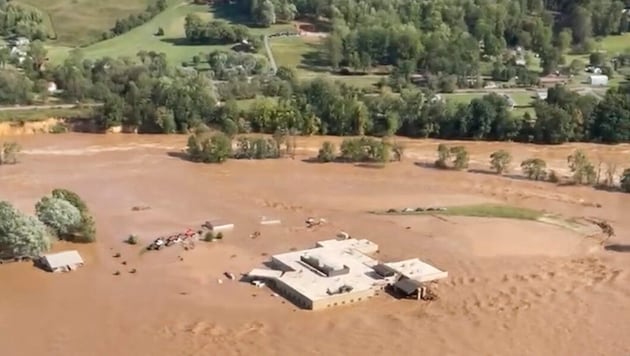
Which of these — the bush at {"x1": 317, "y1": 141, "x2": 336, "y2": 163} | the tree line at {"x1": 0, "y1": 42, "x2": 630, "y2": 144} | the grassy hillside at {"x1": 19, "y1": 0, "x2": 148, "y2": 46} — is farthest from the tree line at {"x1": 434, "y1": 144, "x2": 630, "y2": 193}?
the grassy hillside at {"x1": 19, "y1": 0, "x2": 148, "y2": 46}

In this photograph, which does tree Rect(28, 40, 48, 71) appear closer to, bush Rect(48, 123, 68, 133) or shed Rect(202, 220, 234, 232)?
bush Rect(48, 123, 68, 133)

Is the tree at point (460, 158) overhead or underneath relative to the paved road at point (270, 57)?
underneath

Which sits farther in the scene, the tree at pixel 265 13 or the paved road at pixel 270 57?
the tree at pixel 265 13

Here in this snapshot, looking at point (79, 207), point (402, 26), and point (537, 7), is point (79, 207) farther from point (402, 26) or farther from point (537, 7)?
point (537, 7)

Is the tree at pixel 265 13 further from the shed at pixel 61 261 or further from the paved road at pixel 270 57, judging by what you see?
the shed at pixel 61 261

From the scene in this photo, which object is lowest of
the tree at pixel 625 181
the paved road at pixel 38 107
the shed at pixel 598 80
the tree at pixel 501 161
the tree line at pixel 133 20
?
Result: the tree at pixel 625 181

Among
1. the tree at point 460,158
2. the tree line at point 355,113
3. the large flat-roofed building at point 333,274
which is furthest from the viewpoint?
the tree line at point 355,113

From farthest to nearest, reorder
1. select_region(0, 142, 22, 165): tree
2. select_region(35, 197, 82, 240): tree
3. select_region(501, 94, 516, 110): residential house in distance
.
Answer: select_region(501, 94, 516, 110): residential house in distance, select_region(0, 142, 22, 165): tree, select_region(35, 197, 82, 240): tree

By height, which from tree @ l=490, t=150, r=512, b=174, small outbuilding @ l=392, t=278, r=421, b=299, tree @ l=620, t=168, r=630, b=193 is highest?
tree @ l=490, t=150, r=512, b=174

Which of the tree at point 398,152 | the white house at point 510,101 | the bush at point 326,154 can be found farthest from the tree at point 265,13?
the bush at point 326,154
